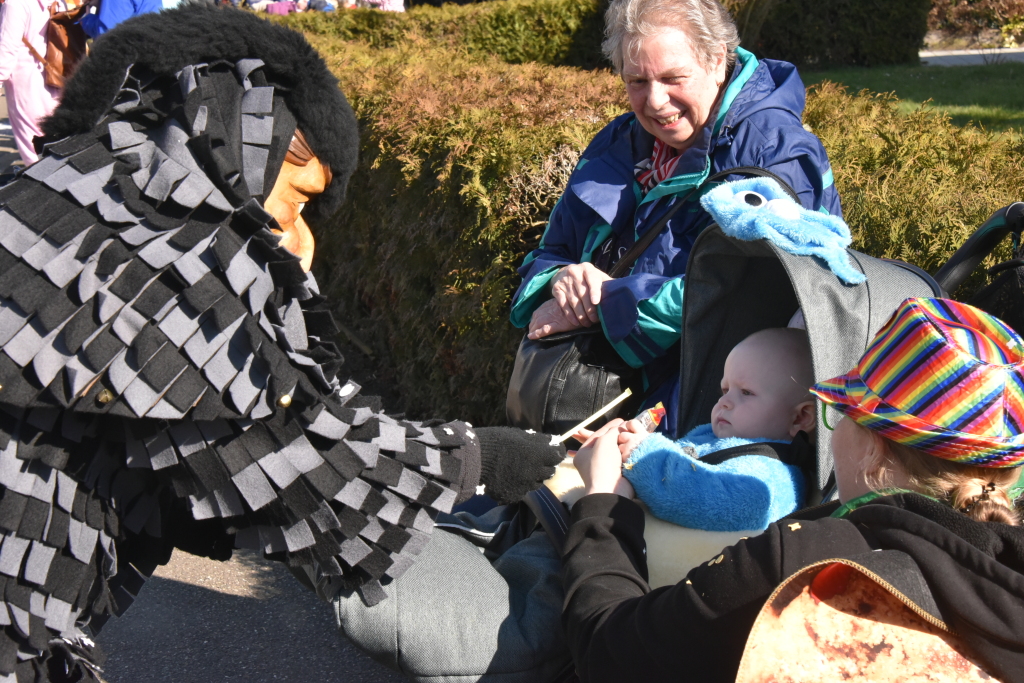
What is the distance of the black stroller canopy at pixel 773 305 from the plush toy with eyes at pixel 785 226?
0.9 inches

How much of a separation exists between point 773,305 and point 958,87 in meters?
9.40

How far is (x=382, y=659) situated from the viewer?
1704mm

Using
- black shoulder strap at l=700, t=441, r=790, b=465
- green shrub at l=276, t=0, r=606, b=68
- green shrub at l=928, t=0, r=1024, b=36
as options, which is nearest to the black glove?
black shoulder strap at l=700, t=441, r=790, b=465

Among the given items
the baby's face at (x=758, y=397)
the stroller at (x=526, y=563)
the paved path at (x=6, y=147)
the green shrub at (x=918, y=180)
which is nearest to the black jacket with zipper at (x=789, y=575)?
the stroller at (x=526, y=563)

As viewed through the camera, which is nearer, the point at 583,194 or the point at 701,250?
the point at 701,250

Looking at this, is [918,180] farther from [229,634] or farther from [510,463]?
[229,634]

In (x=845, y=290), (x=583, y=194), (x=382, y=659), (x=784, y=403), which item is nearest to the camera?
(x=382, y=659)

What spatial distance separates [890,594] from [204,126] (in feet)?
4.24

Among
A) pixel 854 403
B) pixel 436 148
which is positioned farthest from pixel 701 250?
pixel 436 148

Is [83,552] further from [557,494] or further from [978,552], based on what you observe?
[978,552]

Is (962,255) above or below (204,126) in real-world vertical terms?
below

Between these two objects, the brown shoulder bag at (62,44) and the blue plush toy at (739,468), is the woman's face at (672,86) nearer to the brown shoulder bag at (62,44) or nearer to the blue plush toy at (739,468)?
the blue plush toy at (739,468)

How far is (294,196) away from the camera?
1785mm

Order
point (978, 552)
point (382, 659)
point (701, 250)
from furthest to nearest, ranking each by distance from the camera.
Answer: point (701, 250), point (382, 659), point (978, 552)
